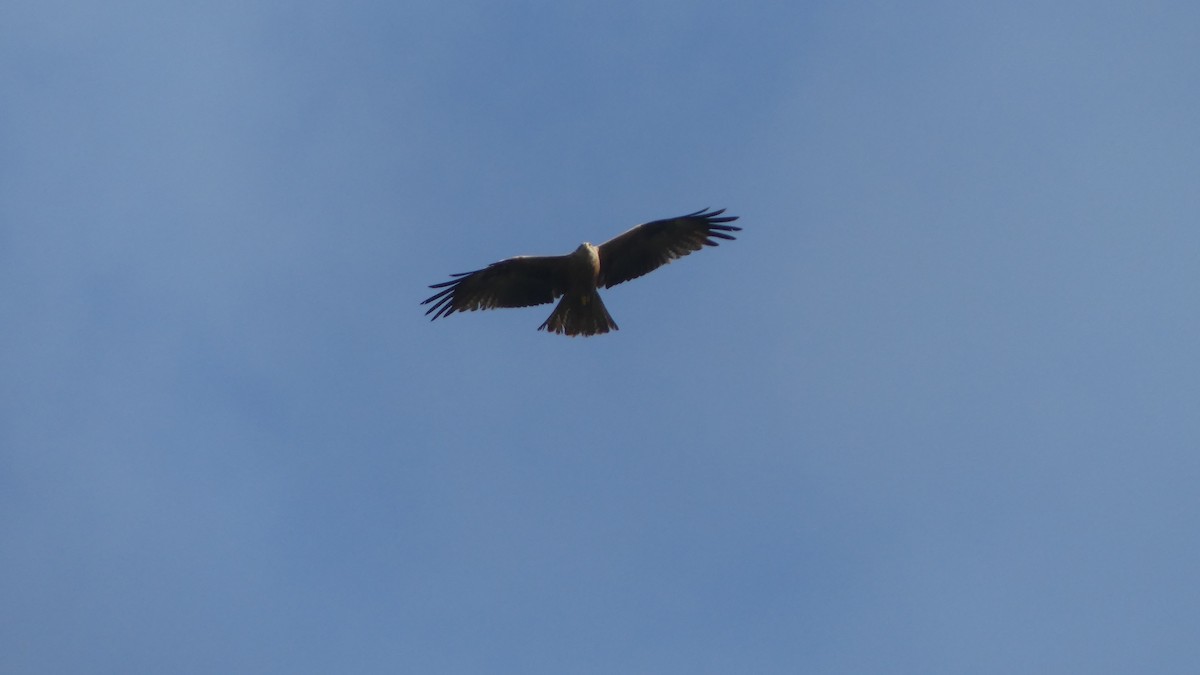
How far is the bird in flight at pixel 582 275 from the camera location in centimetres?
1938

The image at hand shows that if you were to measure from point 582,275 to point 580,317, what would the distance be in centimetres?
58

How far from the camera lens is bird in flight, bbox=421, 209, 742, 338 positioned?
763 inches

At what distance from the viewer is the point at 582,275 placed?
19.2 m

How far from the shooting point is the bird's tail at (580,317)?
19406 millimetres

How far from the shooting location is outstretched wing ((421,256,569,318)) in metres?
19.5

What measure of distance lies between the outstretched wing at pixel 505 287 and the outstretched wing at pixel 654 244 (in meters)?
0.58

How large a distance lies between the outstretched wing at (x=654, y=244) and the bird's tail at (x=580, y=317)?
339 millimetres

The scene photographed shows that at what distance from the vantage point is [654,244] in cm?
1958

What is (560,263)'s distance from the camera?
1934 cm

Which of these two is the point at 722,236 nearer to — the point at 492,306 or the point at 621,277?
the point at 621,277

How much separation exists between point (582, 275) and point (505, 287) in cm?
110

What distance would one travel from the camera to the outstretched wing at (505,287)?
64.0 feet

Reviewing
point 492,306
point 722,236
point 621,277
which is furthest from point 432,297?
point 722,236

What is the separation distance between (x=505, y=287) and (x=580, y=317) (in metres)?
0.99
